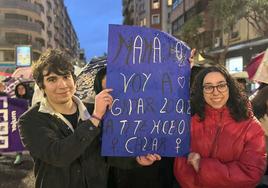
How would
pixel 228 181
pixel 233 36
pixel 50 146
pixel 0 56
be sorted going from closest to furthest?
1. pixel 50 146
2. pixel 228 181
3. pixel 233 36
4. pixel 0 56

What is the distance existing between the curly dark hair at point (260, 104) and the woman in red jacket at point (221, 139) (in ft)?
2.78

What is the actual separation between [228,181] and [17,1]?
65.5 m

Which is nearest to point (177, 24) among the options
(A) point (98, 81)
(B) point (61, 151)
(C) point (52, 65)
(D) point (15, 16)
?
(D) point (15, 16)

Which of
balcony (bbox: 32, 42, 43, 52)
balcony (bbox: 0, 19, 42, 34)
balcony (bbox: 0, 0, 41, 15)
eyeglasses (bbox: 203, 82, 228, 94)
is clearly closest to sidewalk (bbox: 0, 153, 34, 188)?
eyeglasses (bbox: 203, 82, 228, 94)

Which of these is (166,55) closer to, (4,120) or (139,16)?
(4,120)

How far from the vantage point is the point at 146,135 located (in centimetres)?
291

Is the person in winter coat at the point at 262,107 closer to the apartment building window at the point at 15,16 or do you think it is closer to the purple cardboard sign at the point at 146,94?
the purple cardboard sign at the point at 146,94

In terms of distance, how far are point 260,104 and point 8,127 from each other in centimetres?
567

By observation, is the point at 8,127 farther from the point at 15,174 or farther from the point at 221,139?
the point at 221,139

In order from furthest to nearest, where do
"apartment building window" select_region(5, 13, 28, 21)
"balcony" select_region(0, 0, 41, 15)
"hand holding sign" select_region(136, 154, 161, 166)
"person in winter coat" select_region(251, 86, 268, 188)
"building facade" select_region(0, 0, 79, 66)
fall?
"apartment building window" select_region(5, 13, 28, 21)
"balcony" select_region(0, 0, 41, 15)
"building facade" select_region(0, 0, 79, 66)
"person in winter coat" select_region(251, 86, 268, 188)
"hand holding sign" select_region(136, 154, 161, 166)

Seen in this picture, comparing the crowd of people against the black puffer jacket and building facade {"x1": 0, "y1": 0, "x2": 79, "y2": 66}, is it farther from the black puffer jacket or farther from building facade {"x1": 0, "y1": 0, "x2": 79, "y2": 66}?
building facade {"x1": 0, "y1": 0, "x2": 79, "y2": 66}

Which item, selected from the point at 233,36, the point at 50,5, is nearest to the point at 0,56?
the point at 50,5

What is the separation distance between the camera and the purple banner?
8.44 metres

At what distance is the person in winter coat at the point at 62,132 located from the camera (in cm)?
266
